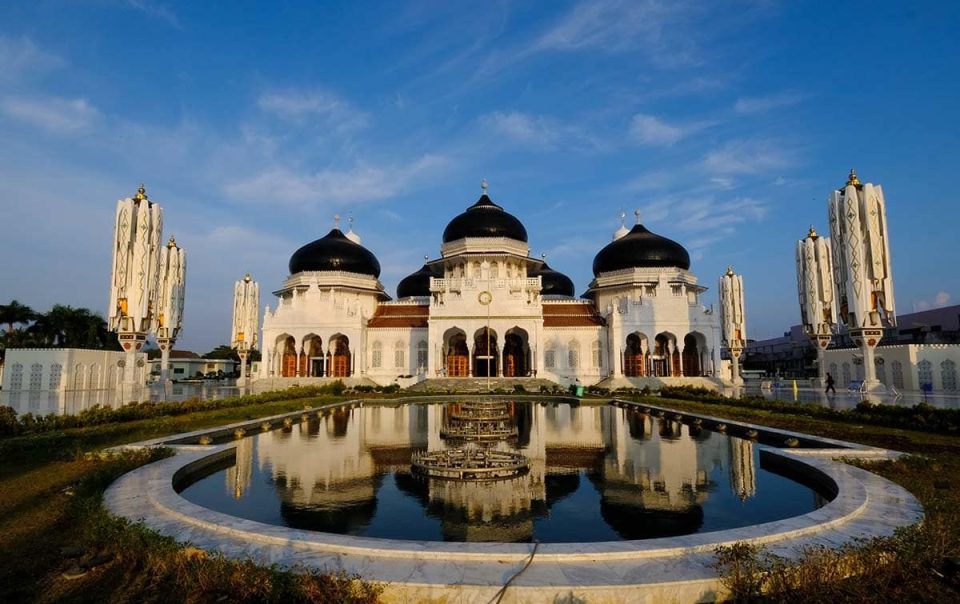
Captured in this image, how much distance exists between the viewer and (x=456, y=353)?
143 ft

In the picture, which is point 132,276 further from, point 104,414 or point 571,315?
point 571,315

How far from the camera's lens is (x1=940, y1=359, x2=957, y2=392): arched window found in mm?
30031

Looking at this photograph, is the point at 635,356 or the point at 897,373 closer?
the point at 897,373

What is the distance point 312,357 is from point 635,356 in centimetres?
2692

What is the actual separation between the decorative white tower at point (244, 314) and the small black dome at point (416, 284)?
1559 cm

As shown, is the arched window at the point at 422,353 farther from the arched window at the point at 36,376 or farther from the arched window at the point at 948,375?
the arched window at the point at 948,375

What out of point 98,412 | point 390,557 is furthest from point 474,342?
point 390,557

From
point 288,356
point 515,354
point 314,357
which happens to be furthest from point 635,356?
point 288,356

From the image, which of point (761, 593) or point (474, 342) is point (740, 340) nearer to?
point (474, 342)

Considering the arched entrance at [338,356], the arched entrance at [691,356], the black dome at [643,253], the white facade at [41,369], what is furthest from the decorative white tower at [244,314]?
the arched entrance at [691,356]

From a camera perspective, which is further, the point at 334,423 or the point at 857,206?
the point at 857,206

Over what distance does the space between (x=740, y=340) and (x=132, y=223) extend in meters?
42.8

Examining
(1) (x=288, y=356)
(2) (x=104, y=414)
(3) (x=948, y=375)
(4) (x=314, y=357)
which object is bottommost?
(2) (x=104, y=414)

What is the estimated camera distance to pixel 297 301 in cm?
4312
